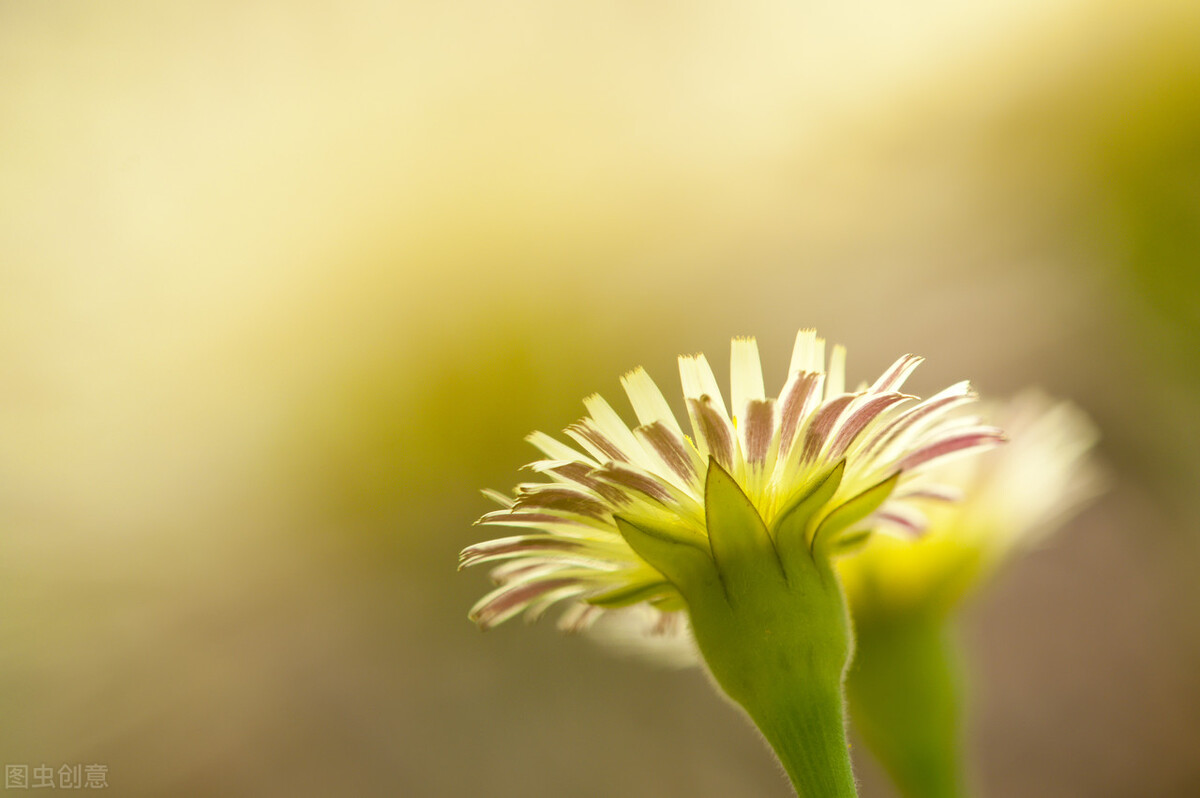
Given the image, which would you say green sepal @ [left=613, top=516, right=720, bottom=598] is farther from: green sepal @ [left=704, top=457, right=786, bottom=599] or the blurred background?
the blurred background

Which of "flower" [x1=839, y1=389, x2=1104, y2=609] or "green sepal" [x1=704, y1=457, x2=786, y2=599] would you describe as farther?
"flower" [x1=839, y1=389, x2=1104, y2=609]

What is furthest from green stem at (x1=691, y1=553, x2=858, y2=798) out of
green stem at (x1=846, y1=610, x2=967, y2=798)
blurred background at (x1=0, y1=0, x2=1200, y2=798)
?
blurred background at (x1=0, y1=0, x2=1200, y2=798)

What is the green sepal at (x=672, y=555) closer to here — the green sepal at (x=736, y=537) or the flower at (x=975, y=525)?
the green sepal at (x=736, y=537)

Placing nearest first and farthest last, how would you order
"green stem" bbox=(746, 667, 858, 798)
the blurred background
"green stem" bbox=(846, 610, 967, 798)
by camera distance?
"green stem" bbox=(746, 667, 858, 798)
"green stem" bbox=(846, 610, 967, 798)
the blurred background

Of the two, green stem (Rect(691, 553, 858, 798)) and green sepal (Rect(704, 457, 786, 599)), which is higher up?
green sepal (Rect(704, 457, 786, 599))

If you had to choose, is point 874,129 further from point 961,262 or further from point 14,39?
point 14,39

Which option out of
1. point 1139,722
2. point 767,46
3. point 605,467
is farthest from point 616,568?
point 767,46

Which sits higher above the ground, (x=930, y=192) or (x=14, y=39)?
(x=14, y=39)

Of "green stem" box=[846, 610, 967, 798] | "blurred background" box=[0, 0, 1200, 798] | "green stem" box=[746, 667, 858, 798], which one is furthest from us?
"blurred background" box=[0, 0, 1200, 798]
